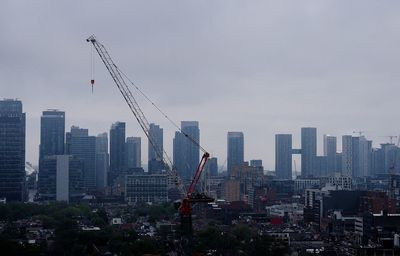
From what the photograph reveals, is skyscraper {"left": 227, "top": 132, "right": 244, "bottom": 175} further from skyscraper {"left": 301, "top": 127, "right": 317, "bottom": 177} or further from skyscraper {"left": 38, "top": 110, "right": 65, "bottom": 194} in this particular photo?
skyscraper {"left": 38, "top": 110, "right": 65, "bottom": 194}

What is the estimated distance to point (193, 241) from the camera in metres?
30.3

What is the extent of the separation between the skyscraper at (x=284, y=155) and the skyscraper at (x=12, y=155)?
3867cm

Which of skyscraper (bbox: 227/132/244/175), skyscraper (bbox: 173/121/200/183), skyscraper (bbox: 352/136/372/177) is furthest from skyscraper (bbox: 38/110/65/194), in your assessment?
skyscraper (bbox: 352/136/372/177)

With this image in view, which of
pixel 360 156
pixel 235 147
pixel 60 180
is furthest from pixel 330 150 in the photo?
pixel 60 180

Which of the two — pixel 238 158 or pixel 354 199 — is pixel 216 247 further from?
pixel 238 158

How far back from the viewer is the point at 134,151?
98625mm

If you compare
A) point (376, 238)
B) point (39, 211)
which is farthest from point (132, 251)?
point (39, 211)

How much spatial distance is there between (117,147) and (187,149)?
25.1 feet

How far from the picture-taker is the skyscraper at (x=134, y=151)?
9556cm

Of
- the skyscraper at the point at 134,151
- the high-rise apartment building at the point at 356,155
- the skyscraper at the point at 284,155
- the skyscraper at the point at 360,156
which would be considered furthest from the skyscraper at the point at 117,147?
the skyscraper at the point at 360,156

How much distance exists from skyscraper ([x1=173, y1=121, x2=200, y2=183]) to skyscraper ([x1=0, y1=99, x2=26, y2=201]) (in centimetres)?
2291

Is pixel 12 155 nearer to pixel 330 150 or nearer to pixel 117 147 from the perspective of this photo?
pixel 117 147

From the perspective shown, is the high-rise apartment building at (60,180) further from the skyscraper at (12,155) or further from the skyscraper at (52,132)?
the skyscraper at (52,132)

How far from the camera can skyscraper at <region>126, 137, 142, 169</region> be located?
95562mm
